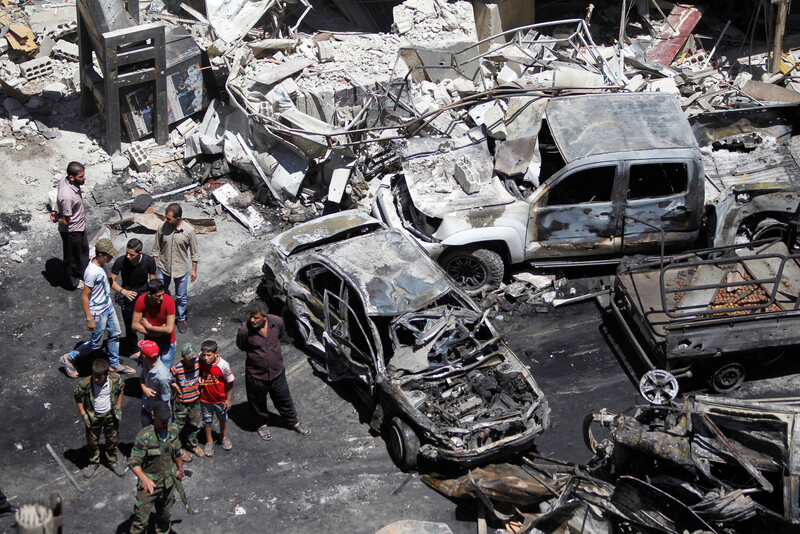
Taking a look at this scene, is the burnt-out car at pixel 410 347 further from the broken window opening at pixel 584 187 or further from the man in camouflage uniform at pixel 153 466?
the man in camouflage uniform at pixel 153 466

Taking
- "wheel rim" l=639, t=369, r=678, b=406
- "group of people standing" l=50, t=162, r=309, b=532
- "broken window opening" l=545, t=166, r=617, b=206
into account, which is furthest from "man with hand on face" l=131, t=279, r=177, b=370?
"wheel rim" l=639, t=369, r=678, b=406

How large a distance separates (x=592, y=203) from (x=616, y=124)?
110cm

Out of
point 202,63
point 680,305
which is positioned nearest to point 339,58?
point 202,63

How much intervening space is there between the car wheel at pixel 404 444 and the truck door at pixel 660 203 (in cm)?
405

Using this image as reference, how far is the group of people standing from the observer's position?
6.27m

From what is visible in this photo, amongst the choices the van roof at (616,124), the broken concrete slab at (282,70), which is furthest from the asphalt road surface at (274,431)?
the broken concrete slab at (282,70)

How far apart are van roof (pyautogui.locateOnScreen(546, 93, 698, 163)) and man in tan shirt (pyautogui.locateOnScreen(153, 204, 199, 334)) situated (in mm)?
4585

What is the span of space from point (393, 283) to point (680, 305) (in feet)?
10.7

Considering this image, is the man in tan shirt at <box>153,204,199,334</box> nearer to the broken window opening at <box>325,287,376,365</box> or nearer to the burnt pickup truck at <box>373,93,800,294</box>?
the broken window opening at <box>325,287,376,365</box>

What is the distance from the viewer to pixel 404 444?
7383 mm

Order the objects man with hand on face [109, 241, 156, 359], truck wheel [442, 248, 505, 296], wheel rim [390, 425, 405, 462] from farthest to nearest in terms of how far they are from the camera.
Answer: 1. truck wheel [442, 248, 505, 296]
2. man with hand on face [109, 241, 156, 359]
3. wheel rim [390, 425, 405, 462]

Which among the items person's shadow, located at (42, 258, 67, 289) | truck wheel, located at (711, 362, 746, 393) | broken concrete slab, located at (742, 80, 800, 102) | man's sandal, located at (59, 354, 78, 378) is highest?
broken concrete slab, located at (742, 80, 800, 102)

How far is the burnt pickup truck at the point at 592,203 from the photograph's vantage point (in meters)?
9.33

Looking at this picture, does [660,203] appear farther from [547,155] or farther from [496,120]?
[496,120]
